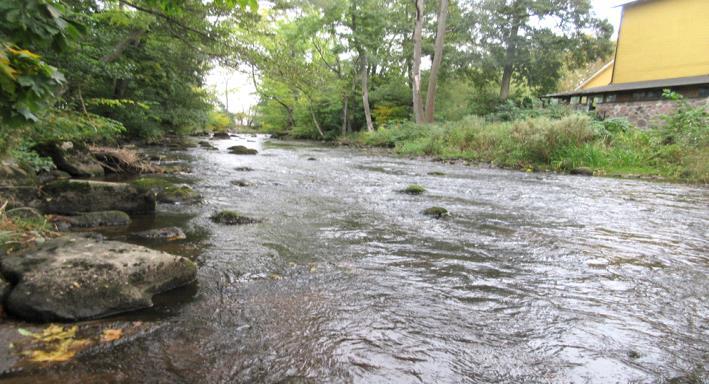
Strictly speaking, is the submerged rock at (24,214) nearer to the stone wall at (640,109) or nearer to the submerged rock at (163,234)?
the submerged rock at (163,234)

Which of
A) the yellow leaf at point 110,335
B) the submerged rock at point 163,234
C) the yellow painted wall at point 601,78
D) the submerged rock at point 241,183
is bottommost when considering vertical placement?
the yellow leaf at point 110,335

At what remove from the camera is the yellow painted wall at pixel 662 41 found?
75.3 ft

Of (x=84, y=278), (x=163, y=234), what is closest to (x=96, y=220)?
(x=163, y=234)

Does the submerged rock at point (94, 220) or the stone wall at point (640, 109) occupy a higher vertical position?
the stone wall at point (640, 109)

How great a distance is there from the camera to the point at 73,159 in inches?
373

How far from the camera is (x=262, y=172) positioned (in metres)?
12.6

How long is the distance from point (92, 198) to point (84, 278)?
12.3 feet

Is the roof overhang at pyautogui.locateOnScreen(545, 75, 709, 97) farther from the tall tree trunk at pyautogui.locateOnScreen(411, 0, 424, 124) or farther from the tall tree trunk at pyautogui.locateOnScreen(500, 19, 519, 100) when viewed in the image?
→ the tall tree trunk at pyautogui.locateOnScreen(411, 0, 424, 124)

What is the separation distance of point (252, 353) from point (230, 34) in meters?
7.91

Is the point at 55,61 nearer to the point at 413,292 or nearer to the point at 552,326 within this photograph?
the point at 413,292

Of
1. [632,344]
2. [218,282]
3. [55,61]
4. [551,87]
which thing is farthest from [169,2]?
[551,87]

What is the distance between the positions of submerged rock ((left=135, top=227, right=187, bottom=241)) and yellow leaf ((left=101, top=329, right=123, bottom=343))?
7.95 ft

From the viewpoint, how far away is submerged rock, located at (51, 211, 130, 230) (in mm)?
5516

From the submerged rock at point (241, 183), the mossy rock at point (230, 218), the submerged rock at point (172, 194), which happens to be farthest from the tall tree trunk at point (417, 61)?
the mossy rock at point (230, 218)
